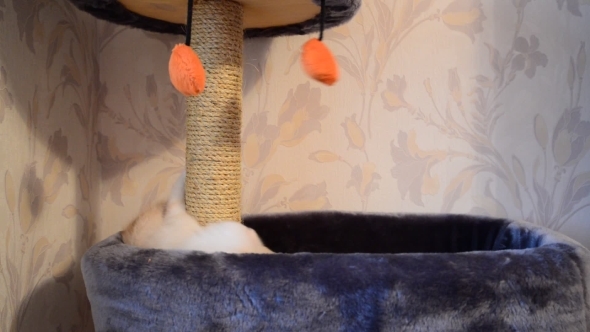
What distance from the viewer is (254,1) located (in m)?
0.67

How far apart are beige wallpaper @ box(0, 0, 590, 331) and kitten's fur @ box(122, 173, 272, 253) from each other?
0.31 meters

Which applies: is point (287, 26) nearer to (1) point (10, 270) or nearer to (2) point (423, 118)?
(2) point (423, 118)

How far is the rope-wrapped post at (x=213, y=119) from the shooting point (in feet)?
2.12

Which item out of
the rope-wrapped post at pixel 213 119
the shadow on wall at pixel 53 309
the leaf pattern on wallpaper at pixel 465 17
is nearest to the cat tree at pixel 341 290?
the rope-wrapped post at pixel 213 119

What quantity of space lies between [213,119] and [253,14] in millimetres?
226

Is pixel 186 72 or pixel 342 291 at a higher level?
pixel 186 72

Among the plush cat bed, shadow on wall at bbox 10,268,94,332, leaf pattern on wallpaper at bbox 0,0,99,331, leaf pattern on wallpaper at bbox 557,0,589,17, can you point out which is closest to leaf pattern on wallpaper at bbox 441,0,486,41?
leaf pattern on wallpaper at bbox 557,0,589,17

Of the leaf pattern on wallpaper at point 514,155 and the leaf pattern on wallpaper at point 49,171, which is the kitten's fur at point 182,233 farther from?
the leaf pattern on wallpaper at point 514,155

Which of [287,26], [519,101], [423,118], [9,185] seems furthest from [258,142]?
[519,101]

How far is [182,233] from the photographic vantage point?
62 centimetres

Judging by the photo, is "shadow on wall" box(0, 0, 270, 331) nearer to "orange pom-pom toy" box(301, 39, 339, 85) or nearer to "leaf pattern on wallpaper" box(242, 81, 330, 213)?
"leaf pattern on wallpaper" box(242, 81, 330, 213)

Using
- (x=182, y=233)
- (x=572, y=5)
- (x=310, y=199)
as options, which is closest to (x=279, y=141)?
(x=310, y=199)

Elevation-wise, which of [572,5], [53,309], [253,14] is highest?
[572,5]

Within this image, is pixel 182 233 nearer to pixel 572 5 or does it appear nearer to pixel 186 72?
pixel 186 72
